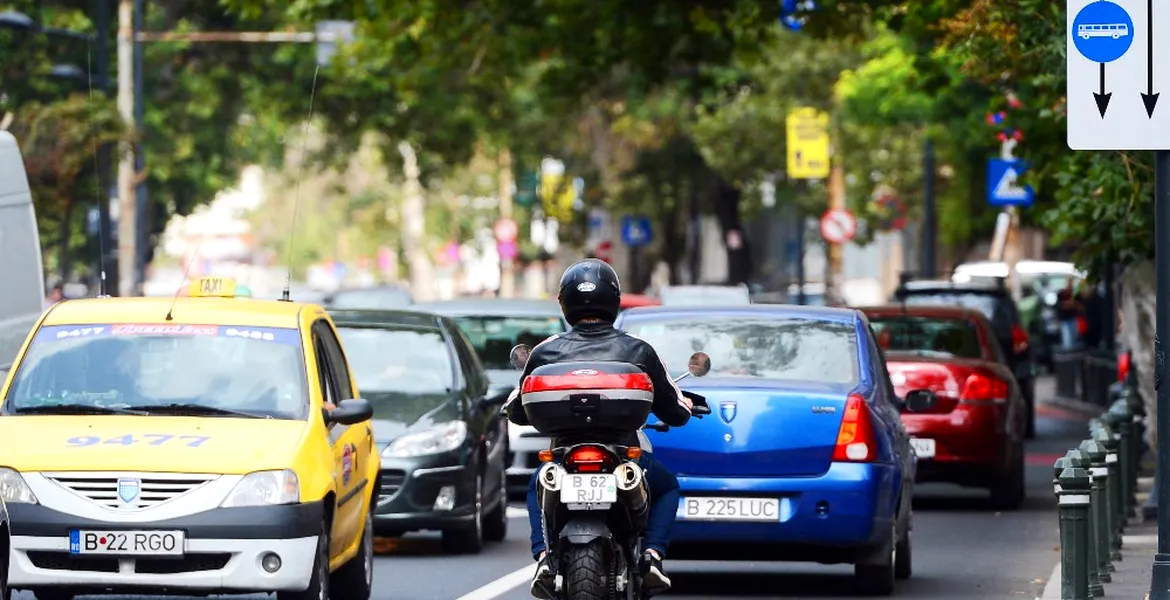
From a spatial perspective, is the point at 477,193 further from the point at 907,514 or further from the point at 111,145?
the point at 907,514

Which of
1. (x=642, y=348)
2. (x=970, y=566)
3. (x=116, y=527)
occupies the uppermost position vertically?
(x=642, y=348)

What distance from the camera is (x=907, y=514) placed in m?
13.4

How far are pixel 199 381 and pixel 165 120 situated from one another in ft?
120

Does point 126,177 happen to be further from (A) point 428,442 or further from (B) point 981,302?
(A) point 428,442

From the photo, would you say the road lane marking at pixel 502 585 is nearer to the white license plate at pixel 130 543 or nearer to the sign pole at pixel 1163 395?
the white license plate at pixel 130 543

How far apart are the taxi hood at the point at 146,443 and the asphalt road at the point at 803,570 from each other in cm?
166

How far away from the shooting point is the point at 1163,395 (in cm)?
1088

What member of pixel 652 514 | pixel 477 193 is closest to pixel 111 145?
pixel 652 514

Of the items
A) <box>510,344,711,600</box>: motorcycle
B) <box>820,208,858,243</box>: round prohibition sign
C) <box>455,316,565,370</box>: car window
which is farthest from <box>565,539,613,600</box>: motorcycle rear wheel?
<box>820,208,858,243</box>: round prohibition sign

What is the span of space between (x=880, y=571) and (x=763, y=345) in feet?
4.03

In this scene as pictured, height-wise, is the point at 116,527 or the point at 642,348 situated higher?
the point at 642,348

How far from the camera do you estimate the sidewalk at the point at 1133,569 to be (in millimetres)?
13162

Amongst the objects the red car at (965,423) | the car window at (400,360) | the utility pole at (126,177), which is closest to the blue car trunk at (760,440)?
the car window at (400,360)

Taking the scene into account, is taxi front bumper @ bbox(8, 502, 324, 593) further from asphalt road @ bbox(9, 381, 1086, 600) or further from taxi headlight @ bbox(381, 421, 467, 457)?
taxi headlight @ bbox(381, 421, 467, 457)
